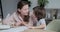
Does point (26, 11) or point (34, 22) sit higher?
point (26, 11)

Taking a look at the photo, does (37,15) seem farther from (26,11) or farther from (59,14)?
(59,14)

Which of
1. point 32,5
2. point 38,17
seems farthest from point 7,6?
point 38,17

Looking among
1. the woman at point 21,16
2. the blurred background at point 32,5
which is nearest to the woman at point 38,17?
the woman at point 21,16

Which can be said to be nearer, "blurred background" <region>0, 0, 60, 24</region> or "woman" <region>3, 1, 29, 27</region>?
"woman" <region>3, 1, 29, 27</region>

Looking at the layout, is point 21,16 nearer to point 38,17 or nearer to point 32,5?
point 38,17

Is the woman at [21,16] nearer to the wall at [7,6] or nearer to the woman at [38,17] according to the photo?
the woman at [38,17]

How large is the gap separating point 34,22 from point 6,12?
1.72 feet

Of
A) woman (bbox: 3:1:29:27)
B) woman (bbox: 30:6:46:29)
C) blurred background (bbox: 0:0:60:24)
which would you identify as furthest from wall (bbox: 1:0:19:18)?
woman (bbox: 30:6:46:29)

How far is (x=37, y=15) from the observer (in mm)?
1337

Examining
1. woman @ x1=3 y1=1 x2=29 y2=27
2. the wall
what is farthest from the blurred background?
woman @ x1=3 y1=1 x2=29 y2=27

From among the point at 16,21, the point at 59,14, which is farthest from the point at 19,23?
the point at 59,14

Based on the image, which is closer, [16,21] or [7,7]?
[16,21]

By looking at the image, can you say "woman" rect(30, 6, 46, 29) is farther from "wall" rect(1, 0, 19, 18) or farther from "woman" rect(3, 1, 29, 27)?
"wall" rect(1, 0, 19, 18)

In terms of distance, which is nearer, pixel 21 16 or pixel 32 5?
pixel 21 16
